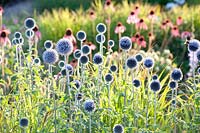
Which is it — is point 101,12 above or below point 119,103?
above

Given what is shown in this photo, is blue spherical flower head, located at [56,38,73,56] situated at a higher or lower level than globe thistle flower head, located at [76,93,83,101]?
higher

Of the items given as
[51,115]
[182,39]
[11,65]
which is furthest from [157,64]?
[51,115]

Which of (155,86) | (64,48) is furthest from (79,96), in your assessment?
(155,86)

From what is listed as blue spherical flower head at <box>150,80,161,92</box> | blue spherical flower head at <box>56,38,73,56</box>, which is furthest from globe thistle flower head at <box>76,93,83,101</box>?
blue spherical flower head at <box>150,80,161,92</box>

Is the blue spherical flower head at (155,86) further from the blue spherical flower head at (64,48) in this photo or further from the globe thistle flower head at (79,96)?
the globe thistle flower head at (79,96)

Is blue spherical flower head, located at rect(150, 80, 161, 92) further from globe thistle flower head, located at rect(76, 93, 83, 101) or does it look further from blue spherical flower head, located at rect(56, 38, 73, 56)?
globe thistle flower head, located at rect(76, 93, 83, 101)

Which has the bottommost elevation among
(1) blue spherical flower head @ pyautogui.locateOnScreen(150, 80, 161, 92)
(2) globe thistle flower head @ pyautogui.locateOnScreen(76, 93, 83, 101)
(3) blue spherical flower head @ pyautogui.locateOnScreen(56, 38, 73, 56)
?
(2) globe thistle flower head @ pyautogui.locateOnScreen(76, 93, 83, 101)

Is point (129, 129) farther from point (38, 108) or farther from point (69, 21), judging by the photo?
point (69, 21)

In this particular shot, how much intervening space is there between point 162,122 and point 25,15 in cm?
857

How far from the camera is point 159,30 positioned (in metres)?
9.09

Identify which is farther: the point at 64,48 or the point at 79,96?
the point at 79,96

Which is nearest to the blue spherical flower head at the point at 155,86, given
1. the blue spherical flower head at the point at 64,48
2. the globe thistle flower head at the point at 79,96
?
the blue spherical flower head at the point at 64,48

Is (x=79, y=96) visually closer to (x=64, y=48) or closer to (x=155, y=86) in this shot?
(x=64, y=48)

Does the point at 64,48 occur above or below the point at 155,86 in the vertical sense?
above
